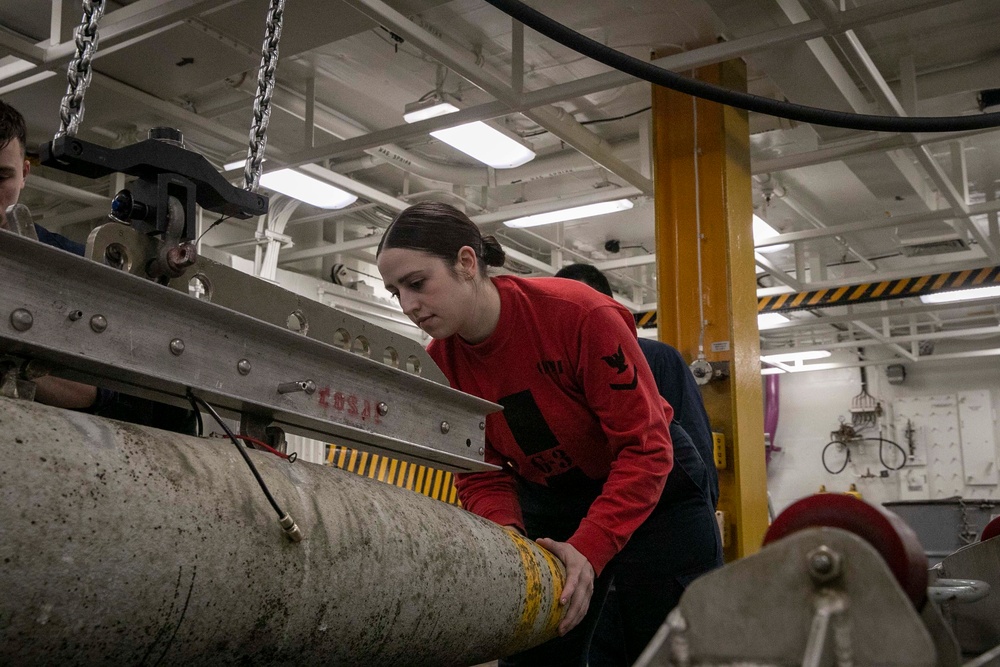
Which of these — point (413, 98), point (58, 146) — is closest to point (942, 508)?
point (413, 98)

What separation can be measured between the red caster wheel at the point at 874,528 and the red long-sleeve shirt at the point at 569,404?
64 cm

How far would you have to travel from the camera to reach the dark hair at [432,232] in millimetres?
1517

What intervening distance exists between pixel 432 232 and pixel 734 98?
38.3 inches

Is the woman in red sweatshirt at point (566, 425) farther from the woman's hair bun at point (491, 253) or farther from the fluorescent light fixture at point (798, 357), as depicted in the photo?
the fluorescent light fixture at point (798, 357)

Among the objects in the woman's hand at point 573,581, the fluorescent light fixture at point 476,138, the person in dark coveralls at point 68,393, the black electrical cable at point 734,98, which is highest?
the fluorescent light fixture at point 476,138

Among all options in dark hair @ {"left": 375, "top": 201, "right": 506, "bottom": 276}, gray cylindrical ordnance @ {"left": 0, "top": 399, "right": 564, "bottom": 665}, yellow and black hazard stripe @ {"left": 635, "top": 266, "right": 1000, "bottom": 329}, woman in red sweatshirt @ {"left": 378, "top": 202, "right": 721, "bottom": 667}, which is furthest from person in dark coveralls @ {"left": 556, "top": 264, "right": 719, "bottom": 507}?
yellow and black hazard stripe @ {"left": 635, "top": 266, "right": 1000, "bottom": 329}

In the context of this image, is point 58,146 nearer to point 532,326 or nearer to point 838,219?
point 532,326

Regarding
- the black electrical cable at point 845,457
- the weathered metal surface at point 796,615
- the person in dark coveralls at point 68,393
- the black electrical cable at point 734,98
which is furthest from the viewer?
the black electrical cable at point 845,457

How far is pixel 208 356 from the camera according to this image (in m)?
0.93

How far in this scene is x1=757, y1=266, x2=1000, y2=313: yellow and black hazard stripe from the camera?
7.02m

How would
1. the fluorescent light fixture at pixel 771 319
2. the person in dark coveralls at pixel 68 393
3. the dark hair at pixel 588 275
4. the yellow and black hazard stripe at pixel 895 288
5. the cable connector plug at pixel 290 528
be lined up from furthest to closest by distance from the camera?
the fluorescent light fixture at pixel 771 319 < the yellow and black hazard stripe at pixel 895 288 < the dark hair at pixel 588 275 < the person in dark coveralls at pixel 68 393 < the cable connector plug at pixel 290 528

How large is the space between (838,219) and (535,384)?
6360 mm

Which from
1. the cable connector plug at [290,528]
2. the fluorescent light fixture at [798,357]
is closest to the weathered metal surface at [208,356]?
the cable connector plug at [290,528]

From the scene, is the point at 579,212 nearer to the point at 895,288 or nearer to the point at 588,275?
the point at 588,275
